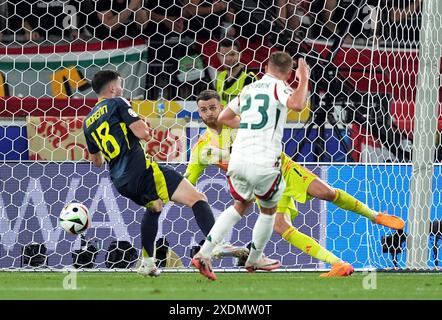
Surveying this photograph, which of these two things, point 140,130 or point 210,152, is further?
point 210,152

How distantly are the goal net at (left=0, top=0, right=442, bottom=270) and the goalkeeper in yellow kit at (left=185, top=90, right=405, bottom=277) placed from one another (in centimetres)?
70

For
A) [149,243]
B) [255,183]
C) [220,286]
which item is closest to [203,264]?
[220,286]

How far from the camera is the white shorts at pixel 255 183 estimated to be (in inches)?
324

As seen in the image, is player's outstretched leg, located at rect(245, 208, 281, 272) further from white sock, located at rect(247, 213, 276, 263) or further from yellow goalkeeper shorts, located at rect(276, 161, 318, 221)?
yellow goalkeeper shorts, located at rect(276, 161, 318, 221)

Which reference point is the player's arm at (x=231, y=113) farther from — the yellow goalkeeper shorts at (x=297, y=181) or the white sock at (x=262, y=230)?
the yellow goalkeeper shorts at (x=297, y=181)

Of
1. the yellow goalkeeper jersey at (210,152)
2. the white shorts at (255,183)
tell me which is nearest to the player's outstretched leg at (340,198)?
the yellow goalkeeper jersey at (210,152)

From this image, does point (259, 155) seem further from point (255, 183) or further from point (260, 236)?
point (260, 236)

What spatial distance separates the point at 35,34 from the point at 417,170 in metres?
4.24

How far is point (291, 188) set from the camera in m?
9.68

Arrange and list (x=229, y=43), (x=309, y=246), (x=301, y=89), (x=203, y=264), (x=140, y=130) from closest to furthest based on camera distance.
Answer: (x=301, y=89) → (x=203, y=264) → (x=140, y=130) → (x=309, y=246) → (x=229, y=43)

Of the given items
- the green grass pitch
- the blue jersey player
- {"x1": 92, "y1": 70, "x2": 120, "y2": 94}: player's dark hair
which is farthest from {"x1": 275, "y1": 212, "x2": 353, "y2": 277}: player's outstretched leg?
{"x1": 92, "y1": 70, "x2": 120, "y2": 94}: player's dark hair

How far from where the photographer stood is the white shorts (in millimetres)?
8227

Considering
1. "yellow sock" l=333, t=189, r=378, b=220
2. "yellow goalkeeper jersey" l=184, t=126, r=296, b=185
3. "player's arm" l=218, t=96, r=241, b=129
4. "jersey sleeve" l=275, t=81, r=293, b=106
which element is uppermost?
"jersey sleeve" l=275, t=81, r=293, b=106

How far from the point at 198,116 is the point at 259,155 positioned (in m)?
3.57
